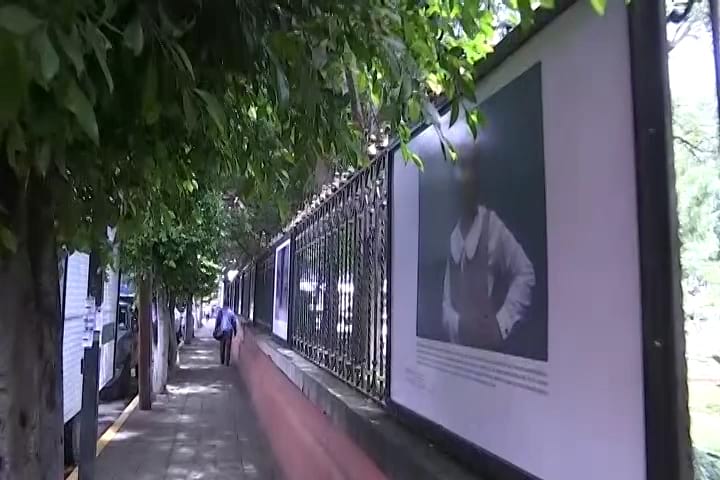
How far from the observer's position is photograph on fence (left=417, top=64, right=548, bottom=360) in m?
2.65

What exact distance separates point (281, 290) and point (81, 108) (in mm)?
9999

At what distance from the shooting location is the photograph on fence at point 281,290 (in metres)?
10.5

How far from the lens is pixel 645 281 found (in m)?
1.98

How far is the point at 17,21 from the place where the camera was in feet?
4.35

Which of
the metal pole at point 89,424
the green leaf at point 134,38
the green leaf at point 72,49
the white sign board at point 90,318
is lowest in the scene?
the metal pole at point 89,424

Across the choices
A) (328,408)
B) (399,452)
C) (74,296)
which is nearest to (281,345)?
(74,296)

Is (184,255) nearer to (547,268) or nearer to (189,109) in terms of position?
(547,268)

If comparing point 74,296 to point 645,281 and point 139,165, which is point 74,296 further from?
point 645,281

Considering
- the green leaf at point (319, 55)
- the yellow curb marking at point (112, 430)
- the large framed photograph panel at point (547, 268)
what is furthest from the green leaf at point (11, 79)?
the yellow curb marking at point (112, 430)

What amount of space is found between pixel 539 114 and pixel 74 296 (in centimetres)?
567

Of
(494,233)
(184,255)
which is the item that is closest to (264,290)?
(184,255)

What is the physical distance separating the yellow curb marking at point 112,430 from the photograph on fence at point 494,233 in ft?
19.3

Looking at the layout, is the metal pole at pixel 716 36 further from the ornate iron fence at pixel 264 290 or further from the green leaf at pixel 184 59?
the ornate iron fence at pixel 264 290

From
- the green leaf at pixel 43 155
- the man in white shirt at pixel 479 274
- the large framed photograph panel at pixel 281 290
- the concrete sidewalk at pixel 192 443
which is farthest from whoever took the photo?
the large framed photograph panel at pixel 281 290
